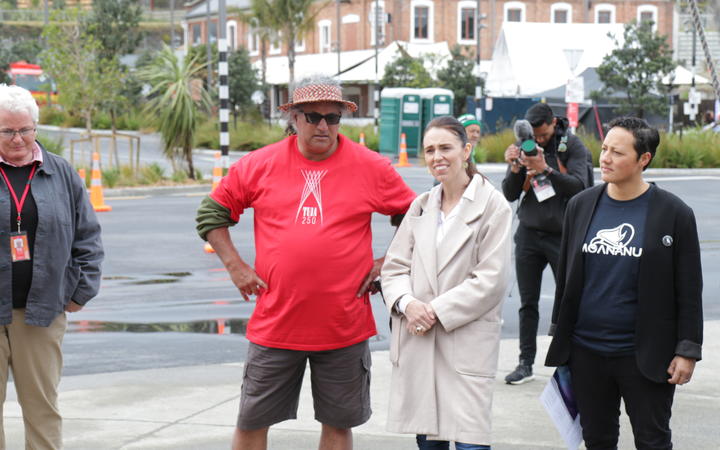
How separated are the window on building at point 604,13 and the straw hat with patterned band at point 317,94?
2449 inches

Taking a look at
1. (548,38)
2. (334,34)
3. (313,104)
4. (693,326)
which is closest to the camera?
(693,326)

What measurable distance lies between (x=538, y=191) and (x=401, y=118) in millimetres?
28901

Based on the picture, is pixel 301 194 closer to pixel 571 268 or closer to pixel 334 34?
pixel 571 268

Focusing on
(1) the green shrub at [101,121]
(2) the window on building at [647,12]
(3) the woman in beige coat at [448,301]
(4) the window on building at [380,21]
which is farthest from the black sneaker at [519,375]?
(2) the window on building at [647,12]

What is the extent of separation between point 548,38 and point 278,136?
11314 millimetres

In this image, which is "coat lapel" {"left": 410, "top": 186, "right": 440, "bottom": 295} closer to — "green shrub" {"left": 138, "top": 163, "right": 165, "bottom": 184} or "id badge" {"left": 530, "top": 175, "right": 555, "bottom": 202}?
"id badge" {"left": 530, "top": 175, "right": 555, "bottom": 202}

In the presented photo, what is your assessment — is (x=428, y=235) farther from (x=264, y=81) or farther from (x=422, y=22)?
(x=422, y=22)

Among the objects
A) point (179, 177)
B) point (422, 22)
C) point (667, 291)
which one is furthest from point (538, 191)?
point (422, 22)

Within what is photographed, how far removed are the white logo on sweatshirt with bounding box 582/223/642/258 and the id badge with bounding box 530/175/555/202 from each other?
2.26 metres

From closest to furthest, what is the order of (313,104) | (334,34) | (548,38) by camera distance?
(313,104) → (548,38) → (334,34)

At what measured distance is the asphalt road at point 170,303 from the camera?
8086 millimetres

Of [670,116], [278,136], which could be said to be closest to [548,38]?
[670,116]

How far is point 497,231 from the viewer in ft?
14.3

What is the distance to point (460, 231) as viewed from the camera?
14.3 feet
